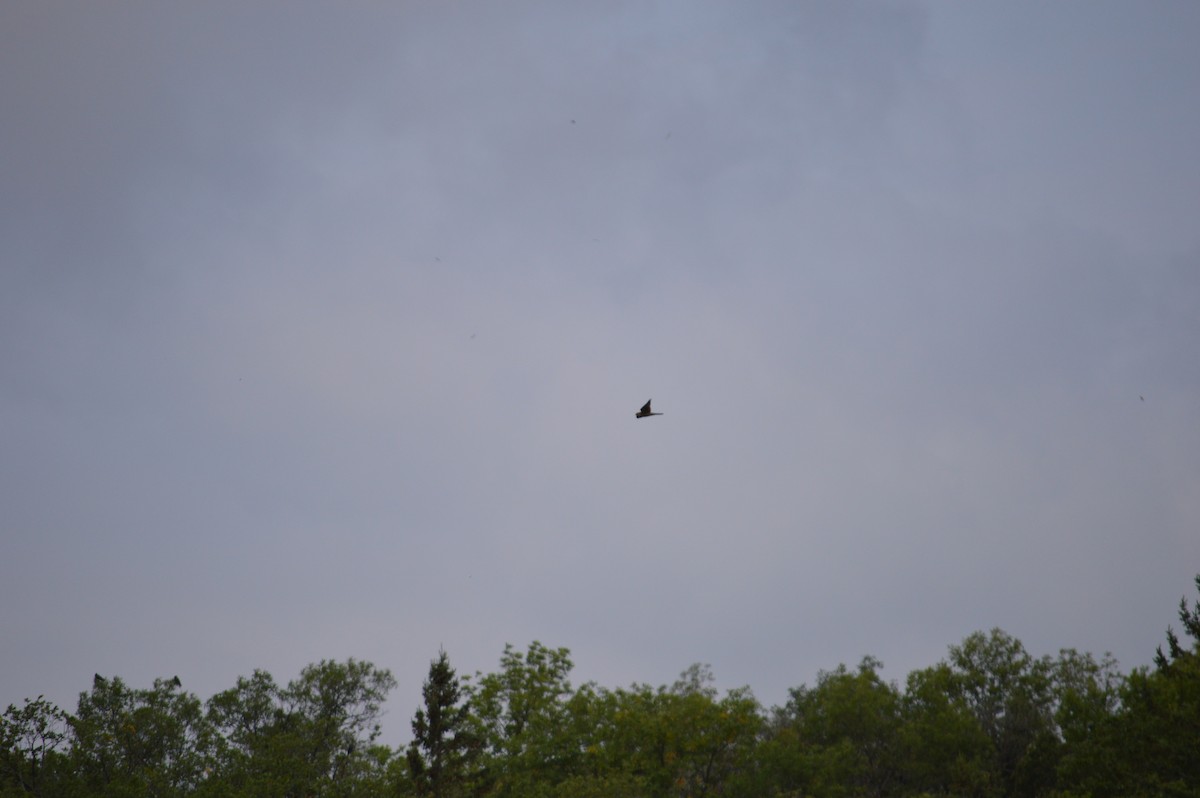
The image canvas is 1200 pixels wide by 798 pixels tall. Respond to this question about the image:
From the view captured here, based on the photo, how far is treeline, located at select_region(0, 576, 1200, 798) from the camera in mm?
32562

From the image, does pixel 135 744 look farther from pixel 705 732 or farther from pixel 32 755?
pixel 705 732

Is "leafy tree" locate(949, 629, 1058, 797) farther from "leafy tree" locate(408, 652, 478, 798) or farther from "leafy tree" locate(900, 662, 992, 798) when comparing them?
"leafy tree" locate(408, 652, 478, 798)

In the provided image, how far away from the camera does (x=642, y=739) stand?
39.4m

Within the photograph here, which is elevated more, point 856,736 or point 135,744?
point 135,744

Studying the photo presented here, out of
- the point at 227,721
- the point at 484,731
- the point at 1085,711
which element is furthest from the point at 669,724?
the point at 227,721

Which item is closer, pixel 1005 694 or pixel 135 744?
pixel 135 744

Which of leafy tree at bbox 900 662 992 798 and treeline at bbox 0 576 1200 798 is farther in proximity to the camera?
leafy tree at bbox 900 662 992 798

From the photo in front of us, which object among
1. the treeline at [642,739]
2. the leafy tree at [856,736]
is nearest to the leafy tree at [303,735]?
the treeline at [642,739]

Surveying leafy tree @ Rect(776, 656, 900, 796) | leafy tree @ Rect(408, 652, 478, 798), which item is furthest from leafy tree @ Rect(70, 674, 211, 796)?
→ leafy tree @ Rect(776, 656, 900, 796)

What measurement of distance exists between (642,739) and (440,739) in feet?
46.2

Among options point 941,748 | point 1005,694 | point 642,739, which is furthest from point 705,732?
point 1005,694

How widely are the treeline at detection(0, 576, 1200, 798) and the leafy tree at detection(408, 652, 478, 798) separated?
4.2 inches

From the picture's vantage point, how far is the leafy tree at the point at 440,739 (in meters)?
45.7

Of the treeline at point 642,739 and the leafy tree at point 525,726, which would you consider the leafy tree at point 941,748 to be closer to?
the treeline at point 642,739
